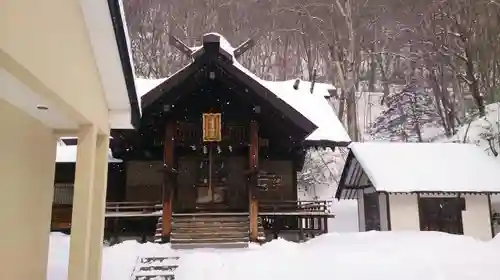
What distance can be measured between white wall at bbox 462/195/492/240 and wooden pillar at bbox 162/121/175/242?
985 centimetres

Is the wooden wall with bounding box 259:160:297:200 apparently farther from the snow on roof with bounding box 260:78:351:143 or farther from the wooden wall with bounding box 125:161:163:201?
the wooden wall with bounding box 125:161:163:201

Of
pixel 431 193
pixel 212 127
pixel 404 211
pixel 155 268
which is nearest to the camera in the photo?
pixel 155 268

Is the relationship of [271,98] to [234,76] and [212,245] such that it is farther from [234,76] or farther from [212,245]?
[212,245]

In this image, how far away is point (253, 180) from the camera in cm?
1348

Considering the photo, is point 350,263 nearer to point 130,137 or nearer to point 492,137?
point 130,137

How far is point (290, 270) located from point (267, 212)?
543cm

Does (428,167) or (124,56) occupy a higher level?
(124,56)

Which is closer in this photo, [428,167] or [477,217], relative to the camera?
[477,217]

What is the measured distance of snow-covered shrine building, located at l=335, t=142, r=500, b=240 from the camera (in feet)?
49.0

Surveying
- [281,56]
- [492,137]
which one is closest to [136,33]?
[281,56]

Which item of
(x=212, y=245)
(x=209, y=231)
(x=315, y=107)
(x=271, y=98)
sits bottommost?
(x=212, y=245)

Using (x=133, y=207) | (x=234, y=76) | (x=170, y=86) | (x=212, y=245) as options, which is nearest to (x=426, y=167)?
(x=234, y=76)

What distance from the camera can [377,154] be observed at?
1666cm

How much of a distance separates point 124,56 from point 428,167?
13471 millimetres
